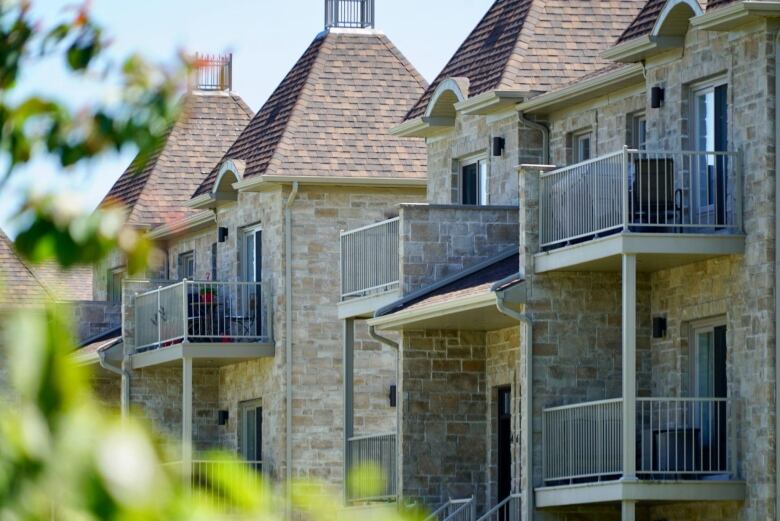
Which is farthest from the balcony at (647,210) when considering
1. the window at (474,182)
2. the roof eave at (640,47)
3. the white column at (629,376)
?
the window at (474,182)

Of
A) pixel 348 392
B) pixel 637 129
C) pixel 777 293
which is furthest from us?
pixel 348 392

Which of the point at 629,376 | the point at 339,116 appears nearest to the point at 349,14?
the point at 339,116

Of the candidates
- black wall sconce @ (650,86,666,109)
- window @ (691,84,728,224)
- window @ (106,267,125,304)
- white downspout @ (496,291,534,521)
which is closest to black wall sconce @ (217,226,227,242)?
window @ (106,267,125,304)

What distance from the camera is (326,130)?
3216 centimetres

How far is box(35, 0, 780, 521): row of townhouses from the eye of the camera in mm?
19938

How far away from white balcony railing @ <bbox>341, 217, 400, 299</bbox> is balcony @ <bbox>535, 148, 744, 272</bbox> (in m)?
4.07

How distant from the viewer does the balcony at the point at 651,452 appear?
19797 mm

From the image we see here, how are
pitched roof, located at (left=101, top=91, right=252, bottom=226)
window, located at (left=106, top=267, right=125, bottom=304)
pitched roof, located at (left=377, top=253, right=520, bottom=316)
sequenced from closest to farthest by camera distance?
1. pitched roof, located at (left=377, top=253, right=520, bottom=316)
2. pitched roof, located at (left=101, top=91, right=252, bottom=226)
3. window, located at (left=106, top=267, right=125, bottom=304)

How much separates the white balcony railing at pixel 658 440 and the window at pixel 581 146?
4.59m

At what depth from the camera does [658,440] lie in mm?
20438

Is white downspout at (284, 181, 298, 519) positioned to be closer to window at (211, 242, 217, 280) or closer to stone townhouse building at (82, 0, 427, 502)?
stone townhouse building at (82, 0, 427, 502)

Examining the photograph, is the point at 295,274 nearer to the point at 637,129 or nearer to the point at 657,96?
the point at 637,129

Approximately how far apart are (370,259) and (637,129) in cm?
463

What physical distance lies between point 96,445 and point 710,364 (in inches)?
763
